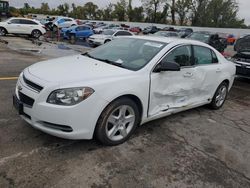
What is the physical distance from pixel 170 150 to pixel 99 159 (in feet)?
3.49

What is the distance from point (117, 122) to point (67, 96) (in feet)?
2.81

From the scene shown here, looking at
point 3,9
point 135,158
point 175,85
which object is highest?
point 3,9

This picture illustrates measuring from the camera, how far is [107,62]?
3.90 meters

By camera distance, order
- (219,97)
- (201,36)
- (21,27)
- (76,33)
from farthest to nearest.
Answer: (76,33)
(21,27)
(201,36)
(219,97)

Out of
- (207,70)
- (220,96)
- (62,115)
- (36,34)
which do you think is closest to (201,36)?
(220,96)

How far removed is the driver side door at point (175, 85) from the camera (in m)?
3.81

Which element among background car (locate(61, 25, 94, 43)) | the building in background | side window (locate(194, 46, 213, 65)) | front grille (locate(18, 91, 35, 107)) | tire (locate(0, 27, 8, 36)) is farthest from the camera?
the building in background

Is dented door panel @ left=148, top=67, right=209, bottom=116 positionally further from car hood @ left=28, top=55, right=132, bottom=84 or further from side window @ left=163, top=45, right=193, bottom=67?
car hood @ left=28, top=55, right=132, bottom=84

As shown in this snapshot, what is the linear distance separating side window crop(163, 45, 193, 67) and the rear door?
0.20 metres

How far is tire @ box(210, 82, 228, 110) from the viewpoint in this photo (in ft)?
17.8

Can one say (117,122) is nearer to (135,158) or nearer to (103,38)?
(135,158)

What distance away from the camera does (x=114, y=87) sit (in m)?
3.20

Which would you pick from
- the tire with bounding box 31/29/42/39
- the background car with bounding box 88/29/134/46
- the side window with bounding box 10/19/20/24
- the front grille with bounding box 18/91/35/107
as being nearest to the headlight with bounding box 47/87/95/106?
the front grille with bounding box 18/91/35/107

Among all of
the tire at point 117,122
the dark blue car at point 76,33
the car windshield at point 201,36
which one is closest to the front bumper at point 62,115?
the tire at point 117,122
